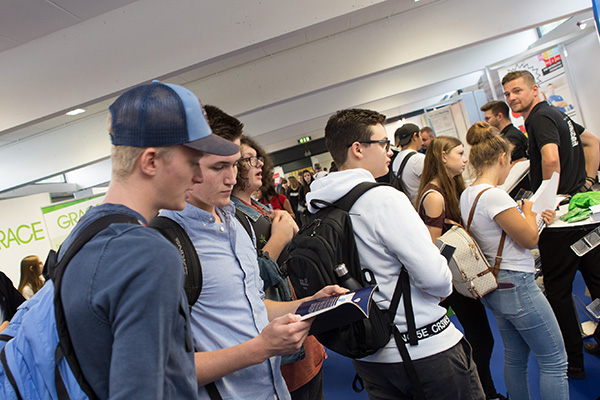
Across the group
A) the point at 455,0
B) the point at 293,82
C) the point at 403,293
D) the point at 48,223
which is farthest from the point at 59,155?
the point at 403,293

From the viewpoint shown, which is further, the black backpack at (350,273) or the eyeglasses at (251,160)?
the eyeglasses at (251,160)

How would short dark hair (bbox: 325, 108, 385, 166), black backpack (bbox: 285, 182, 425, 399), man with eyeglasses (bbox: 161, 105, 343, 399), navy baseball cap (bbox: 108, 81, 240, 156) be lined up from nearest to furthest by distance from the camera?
navy baseball cap (bbox: 108, 81, 240, 156), man with eyeglasses (bbox: 161, 105, 343, 399), black backpack (bbox: 285, 182, 425, 399), short dark hair (bbox: 325, 108, 385, 166)

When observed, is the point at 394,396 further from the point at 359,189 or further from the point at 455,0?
the point at 455,0

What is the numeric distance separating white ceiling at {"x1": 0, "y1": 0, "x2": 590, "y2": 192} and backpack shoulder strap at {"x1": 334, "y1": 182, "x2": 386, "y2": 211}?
10.1ft

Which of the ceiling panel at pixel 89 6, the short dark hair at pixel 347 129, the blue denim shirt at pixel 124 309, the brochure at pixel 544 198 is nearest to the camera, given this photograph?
the blue denim shirt at pixel 124 309

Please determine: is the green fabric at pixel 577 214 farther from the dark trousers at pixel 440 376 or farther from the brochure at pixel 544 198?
the dark trousers at pixel 440 376

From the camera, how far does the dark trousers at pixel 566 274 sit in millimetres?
2451

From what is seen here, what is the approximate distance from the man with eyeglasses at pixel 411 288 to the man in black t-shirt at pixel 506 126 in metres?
3.17

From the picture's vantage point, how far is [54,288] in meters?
0.71

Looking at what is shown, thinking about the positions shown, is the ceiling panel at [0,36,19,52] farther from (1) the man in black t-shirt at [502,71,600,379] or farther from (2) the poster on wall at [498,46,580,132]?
(2) the poster on wall at [498,46,580,132]

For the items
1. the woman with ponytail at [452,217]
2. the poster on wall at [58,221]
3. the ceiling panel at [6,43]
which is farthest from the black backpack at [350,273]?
the poster on wall at [58,221]

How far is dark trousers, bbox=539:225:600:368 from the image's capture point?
2.45 meters

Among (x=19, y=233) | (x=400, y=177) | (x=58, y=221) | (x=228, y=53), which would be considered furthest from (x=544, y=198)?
(x=19, y=233)

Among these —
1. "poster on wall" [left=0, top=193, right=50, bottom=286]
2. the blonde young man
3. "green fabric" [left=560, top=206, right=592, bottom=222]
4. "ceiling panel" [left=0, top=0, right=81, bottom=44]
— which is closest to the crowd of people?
the blonde young man
